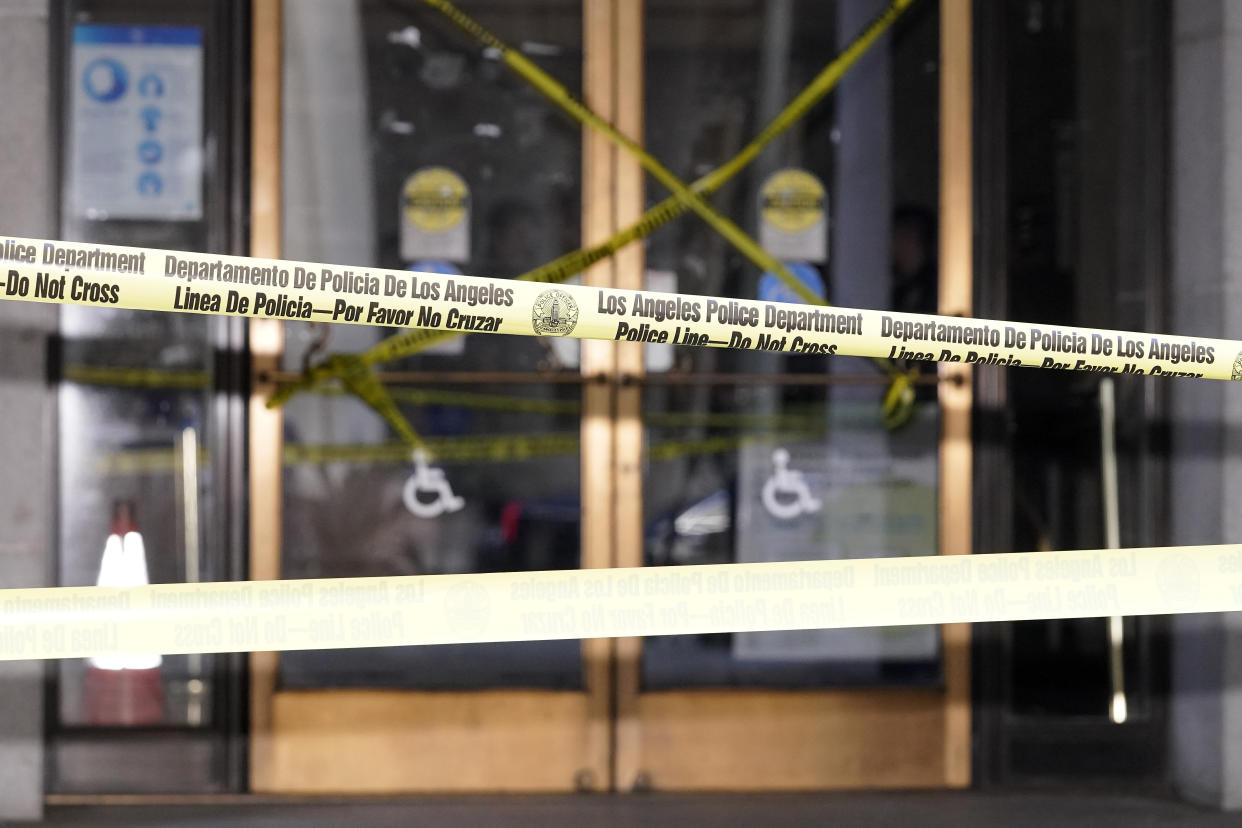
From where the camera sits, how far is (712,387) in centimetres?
464

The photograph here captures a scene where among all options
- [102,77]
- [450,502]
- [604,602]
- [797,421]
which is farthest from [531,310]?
[102,77]

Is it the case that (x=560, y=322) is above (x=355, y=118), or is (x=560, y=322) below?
below

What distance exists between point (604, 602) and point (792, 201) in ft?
7.75

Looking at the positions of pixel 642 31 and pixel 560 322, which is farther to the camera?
pixel 642 31

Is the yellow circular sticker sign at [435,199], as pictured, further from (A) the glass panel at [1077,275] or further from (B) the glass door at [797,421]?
(A) the glass panel at [1077,275]

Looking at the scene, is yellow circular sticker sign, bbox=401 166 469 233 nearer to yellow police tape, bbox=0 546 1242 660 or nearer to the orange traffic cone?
the orange traffic cone

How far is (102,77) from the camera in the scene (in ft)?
14.9

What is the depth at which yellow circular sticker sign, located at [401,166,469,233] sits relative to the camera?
4.66m

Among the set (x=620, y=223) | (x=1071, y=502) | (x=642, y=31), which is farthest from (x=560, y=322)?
(x=1071, y=502)

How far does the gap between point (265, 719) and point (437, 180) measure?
203 centimetres

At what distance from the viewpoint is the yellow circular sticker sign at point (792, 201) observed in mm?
4711

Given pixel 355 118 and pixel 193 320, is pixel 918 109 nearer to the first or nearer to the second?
pixel 355 118

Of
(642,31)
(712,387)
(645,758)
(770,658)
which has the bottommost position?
(645,758)

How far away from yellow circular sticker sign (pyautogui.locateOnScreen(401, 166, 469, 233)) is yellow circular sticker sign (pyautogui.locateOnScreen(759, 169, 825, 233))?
1.11 meters
